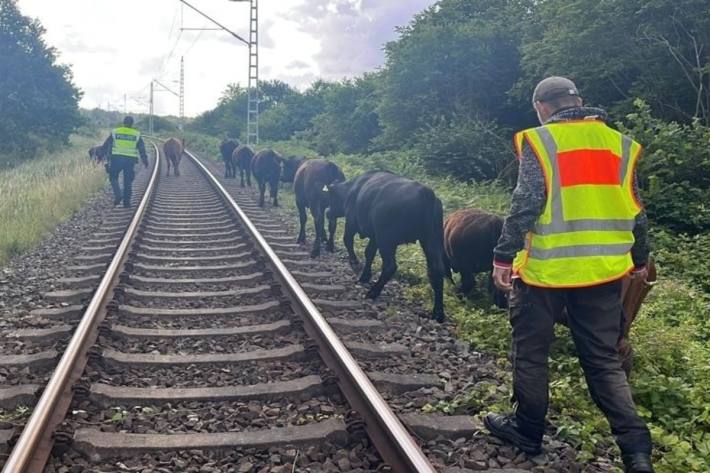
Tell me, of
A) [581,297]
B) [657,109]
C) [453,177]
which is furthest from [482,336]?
[453,177]

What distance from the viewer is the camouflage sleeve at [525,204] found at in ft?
11.4

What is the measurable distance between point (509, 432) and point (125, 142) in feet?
39.9

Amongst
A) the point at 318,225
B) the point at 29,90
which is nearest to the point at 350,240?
the point at 318,225

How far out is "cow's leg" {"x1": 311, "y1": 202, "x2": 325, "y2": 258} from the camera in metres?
9.77

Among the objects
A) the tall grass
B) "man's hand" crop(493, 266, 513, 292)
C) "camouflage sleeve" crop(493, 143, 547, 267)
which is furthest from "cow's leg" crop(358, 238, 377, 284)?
the tall grass

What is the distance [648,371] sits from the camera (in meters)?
4.88

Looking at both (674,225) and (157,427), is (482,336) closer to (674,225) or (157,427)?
(157,427)

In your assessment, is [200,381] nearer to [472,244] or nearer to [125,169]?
[472,244]

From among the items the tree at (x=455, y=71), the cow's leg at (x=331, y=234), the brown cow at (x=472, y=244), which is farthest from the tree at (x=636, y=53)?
the brown cow at (x=472, y=244)

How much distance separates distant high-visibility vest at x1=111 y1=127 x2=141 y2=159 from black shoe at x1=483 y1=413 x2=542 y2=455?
11.9 m

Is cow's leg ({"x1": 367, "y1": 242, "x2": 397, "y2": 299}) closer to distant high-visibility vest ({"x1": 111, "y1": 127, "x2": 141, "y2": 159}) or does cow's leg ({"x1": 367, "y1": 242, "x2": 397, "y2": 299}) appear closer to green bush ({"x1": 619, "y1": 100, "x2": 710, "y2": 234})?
green bush ({"x1": 619, "y1": 100, "x2": 710, "y2": 234})

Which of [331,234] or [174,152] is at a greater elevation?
[174,152]

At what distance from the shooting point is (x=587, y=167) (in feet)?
11.1

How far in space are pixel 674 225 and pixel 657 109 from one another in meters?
4.77
